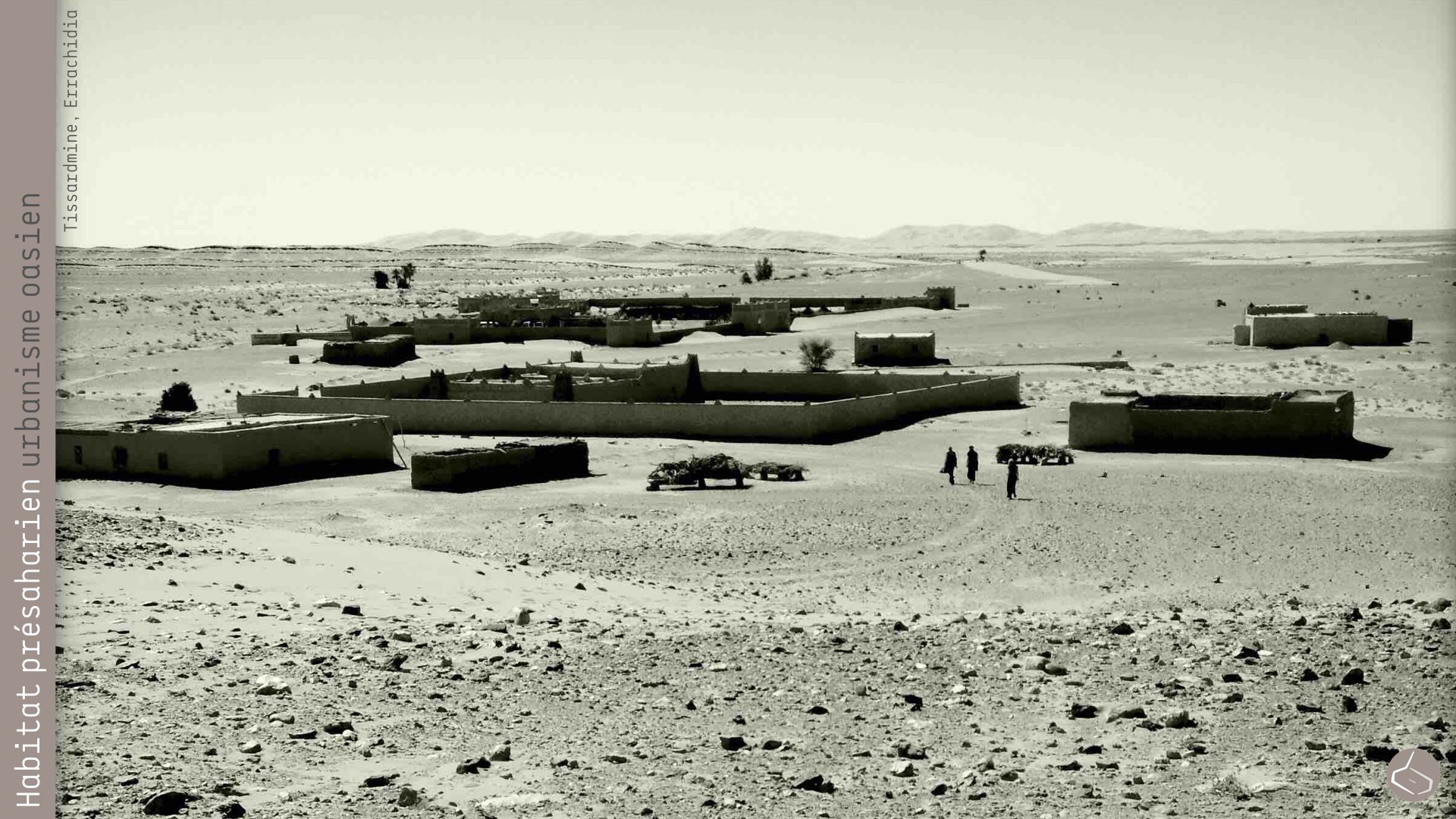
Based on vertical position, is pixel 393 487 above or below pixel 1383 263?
below

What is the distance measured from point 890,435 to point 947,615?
16726 millimetres

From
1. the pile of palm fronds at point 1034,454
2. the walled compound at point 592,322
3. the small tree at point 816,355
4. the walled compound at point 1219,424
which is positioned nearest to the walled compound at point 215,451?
the pile of palm fronds at point 1034,454

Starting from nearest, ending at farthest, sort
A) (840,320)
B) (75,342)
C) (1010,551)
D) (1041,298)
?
(1010,551), (75,342), (840,320), (1041,298)

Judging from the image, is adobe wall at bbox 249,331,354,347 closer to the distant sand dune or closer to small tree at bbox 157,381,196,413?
small tree at bbox 157,381,196,413

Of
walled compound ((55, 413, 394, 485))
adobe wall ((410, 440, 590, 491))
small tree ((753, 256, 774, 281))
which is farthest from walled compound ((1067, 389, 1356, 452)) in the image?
small tree ((753, 256, 774, 281))

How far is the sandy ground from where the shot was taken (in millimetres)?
9008

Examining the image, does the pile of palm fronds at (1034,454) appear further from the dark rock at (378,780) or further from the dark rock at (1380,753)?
the dark rock at (378,780)

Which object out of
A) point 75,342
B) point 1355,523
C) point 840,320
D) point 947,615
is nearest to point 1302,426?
point 1355,523

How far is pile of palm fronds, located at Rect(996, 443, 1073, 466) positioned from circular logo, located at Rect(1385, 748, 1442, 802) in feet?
60.2

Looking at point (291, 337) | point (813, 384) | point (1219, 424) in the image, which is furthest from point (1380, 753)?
point (291, 337)

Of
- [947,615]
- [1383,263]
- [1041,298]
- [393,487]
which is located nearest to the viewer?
[947,615]

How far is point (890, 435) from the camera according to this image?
31438mm

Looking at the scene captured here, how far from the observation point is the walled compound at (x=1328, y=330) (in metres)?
46.5

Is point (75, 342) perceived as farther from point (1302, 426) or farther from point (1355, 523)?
point (1355, 523)
